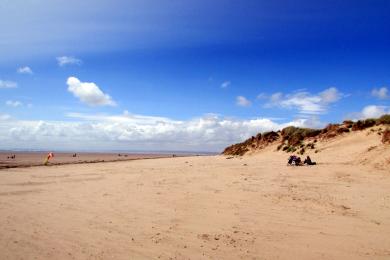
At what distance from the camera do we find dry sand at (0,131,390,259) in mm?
7195

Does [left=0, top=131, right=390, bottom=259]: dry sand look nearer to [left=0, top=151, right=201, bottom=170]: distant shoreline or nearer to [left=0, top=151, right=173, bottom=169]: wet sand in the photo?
[left=0, top=151, right=201, bottom=170]: distant shoreline

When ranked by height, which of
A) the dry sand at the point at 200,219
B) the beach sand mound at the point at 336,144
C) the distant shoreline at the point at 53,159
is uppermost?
the beach sand mound at the point at 336,144

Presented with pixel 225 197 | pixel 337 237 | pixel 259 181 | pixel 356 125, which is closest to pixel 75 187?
pixel 225 197

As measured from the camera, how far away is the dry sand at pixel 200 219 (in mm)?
7195

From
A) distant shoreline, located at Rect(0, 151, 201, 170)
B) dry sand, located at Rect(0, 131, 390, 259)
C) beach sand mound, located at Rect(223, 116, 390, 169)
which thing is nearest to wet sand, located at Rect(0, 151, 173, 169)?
distant shoreline, located at Rect(0, 151, 201, 170)

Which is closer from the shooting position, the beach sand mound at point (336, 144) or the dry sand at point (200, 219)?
the dry sand at point (200, 219)

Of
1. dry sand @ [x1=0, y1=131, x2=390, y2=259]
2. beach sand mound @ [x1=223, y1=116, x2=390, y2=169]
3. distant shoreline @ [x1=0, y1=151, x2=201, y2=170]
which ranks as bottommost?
dry sand @ [x1=0, y1=131, x2=390, y2=259]

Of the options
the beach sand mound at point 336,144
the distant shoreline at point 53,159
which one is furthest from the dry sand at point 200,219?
the distant shoreline at point 53,159

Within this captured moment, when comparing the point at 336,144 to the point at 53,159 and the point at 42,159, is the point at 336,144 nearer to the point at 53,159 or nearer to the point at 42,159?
the point at 53,159

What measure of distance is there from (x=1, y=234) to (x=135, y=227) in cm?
297

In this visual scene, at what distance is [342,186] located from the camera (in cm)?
1434

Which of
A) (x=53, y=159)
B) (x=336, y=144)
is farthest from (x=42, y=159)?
(x=336, y=144)

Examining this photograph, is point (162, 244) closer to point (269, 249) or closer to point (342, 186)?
point (269, 249)

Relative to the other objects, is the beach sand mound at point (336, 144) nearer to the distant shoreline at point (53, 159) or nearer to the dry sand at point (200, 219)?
the dry sand at point (200, 219)
